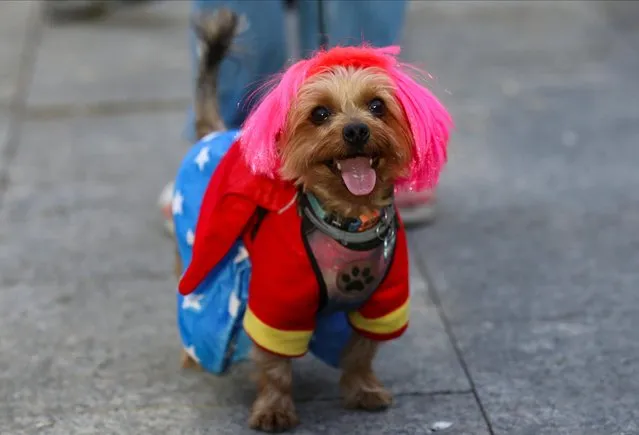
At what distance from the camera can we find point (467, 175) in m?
5.13

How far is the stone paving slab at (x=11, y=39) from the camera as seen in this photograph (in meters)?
6.49

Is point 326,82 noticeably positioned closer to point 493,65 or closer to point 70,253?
point 70,253

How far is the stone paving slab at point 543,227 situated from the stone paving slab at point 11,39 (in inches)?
108

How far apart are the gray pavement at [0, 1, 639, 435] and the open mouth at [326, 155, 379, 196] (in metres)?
0.38

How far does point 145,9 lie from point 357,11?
482 cm

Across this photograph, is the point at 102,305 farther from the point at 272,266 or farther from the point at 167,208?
the point at 272,266

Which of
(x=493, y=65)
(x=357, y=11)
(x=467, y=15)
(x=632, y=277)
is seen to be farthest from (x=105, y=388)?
(x=467, y=15)

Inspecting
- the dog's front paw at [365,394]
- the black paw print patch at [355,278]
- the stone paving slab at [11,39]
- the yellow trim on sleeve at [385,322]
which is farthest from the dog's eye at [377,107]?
the stone paving slab at [11,39]

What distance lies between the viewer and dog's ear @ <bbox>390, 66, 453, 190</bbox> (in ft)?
8.85

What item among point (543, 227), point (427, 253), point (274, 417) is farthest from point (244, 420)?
point (543, 227)

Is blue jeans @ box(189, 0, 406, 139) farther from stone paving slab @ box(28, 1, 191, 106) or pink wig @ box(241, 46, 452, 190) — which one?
stone paving slab @ box(28, 1, 191, 106)

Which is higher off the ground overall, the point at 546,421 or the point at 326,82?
the point at 326,82

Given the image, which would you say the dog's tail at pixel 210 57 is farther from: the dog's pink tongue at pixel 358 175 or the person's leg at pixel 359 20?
the dog's pink tongue at pixel 358 175

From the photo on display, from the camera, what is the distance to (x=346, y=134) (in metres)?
2.65
